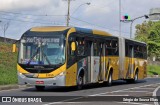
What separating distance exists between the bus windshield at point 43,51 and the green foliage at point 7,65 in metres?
4.72

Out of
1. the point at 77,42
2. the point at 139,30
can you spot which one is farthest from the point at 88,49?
the point at 139,30

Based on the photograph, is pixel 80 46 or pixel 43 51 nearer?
pixel 43 51

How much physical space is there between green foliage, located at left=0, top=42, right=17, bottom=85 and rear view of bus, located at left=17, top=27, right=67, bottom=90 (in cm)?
461

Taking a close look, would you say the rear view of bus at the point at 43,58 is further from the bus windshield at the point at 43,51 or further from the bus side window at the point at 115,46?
the bus side window at the point at 115,46

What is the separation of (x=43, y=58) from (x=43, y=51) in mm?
352

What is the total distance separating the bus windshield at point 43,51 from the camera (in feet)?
71.1

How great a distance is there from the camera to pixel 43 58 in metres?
21.8

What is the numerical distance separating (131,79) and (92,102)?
17.7 metres

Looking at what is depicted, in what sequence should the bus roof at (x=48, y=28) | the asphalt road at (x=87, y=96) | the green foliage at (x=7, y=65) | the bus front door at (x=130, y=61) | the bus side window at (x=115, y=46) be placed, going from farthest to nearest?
the bus front door at (x=130, y=61) → the bus side window at (x=115, y=46) → the green foliage at (x=7, y=65) → the bus roof at (x=48, y=28) → the asphalt road at (x=87, y=96)

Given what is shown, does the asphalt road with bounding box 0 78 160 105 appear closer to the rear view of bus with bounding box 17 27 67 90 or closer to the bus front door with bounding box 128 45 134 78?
the rear view of bus with bounding box 17 27 67 90

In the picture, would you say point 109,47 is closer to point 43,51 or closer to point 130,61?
point 130,61

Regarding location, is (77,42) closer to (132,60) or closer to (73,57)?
(73,57)

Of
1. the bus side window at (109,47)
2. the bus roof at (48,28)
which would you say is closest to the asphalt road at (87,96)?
the bus roof at (48,28)

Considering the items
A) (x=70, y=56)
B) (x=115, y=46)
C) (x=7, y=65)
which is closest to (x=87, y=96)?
(x=70, y=56)
